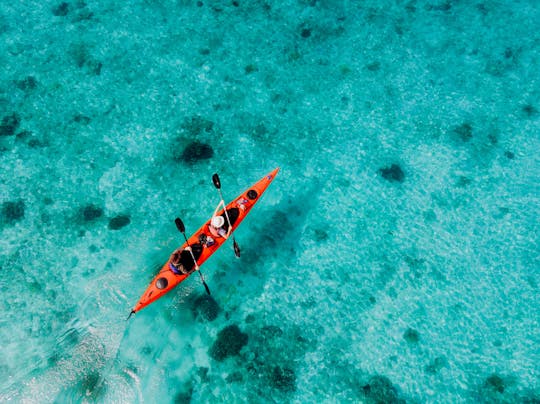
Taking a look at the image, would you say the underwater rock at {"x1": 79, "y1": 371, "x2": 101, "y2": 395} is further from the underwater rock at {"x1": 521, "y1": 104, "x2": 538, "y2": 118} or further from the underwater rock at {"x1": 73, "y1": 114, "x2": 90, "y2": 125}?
the underwater rock at {"x1": 521, "y1": 104, "x2": 538, "y2": 118}

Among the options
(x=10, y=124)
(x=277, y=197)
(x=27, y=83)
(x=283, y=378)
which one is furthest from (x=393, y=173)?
(x=27, y=83)

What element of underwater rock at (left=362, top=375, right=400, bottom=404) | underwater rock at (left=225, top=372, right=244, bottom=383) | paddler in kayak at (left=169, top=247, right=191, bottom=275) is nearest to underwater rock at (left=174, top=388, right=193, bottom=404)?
underwater rock at (left=225, top=372, right=244, bottom=383)

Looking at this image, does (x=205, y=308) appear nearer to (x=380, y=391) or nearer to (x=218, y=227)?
(x=218, y=227)

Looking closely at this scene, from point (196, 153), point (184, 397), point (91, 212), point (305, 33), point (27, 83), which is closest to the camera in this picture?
point (184, 397)

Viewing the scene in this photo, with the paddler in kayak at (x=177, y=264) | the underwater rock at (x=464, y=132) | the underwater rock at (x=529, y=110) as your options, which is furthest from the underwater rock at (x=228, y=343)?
the underwater rock at (x=529, y=110)

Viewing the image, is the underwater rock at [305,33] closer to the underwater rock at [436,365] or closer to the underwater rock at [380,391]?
the underwater rock at [436,365]
